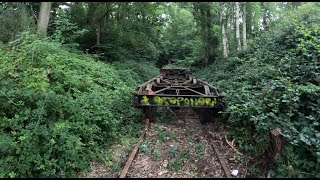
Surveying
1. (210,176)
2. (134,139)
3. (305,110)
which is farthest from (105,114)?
(305,110)

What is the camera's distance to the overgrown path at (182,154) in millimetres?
4387

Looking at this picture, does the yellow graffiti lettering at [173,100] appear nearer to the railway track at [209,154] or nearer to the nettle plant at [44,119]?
the railway track at [209,154]

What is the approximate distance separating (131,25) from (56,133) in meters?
11.8

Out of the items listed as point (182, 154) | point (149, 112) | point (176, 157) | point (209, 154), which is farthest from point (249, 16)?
point (176, 157)

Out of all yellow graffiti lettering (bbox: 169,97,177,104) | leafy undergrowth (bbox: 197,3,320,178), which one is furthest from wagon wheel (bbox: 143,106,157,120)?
leafy undergrowth (bbox: 197,3,320,178)

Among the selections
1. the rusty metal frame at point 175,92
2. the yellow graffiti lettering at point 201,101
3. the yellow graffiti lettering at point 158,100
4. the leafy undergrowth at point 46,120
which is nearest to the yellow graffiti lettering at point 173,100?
the rusty metal frame at point 175,92

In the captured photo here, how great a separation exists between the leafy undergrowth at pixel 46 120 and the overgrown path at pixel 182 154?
0.72 metres

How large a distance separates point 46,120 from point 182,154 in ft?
8.83

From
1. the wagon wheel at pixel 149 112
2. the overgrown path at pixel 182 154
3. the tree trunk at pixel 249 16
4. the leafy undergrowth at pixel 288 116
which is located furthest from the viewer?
the tree trunk at pixel 249 16

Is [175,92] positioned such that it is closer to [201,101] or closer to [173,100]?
[173,100]

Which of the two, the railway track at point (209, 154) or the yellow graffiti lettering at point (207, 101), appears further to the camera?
the yellow graffiti lettering at point (207, 101)

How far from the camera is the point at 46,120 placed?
4.44 metres

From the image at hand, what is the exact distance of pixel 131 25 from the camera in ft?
49.1

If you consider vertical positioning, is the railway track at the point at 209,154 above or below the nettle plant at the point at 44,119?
below
